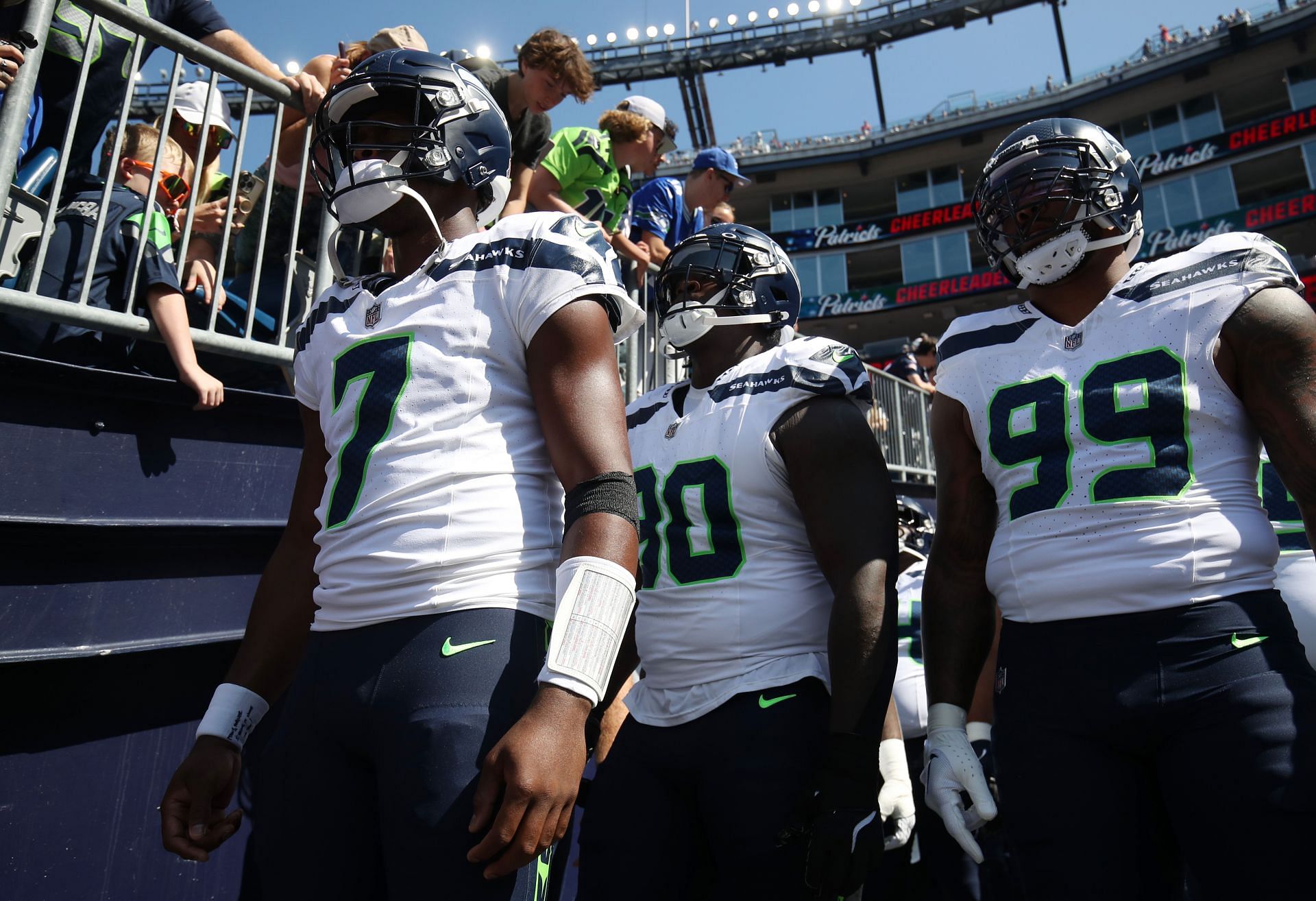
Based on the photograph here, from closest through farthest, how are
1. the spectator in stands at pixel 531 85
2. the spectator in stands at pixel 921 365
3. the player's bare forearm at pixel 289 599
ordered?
the player's bare forearm at pixel 289 599 < the spectator in stands at pixel 531 85 < the spectator in stands at pixel 921 365

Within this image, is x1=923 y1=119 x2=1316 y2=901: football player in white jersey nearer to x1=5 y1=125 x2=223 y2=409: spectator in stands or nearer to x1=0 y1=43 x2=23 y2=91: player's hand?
x1=5 y1=125 x2=223 y2=409: spectator in stands

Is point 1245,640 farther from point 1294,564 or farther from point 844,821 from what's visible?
point 1294,564

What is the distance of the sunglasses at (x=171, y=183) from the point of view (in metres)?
3.87

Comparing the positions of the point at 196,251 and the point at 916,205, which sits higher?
the point at 916,205

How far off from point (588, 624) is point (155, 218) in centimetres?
290

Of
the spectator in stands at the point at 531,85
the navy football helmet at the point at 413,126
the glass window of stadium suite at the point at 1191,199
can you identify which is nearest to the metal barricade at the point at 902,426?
the spectator in stands at the point at 531,85

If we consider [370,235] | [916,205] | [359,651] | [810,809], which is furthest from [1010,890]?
[916,205]

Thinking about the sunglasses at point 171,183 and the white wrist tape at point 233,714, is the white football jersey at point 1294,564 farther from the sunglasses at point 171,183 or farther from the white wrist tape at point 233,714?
the sunglasses at point 171,183

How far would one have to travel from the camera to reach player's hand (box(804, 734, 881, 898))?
2039mm

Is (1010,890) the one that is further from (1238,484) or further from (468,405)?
(468,405)

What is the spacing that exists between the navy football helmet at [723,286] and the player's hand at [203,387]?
1623 millimetres

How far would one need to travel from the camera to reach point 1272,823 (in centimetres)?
177

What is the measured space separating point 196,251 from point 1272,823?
451 cm

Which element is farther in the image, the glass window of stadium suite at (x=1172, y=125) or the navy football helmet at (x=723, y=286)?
the glass window of stadium suite at (x=1172, y=125)
